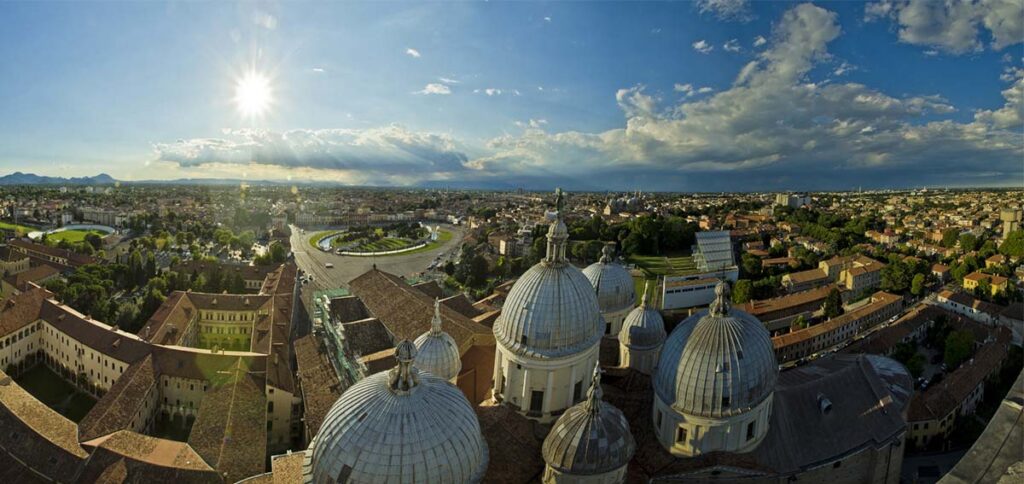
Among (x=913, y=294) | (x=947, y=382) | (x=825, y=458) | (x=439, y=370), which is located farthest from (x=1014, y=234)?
(x=439, y=370)

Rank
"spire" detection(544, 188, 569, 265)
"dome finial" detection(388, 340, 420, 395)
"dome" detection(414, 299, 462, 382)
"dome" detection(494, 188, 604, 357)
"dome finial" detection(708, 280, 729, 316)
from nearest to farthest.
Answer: "dome finial" detection(388, 340, 420, 395), "dome finial" detection(708, 280, 729, 316), "dome" detection(494, 188, 604, 357), "spire" detection(544, 188, 569, 265), "dome" detection(414, 299, 462, 382)

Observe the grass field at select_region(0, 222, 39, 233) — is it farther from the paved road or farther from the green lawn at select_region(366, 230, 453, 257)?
the green lawn at select_region(366, 230, 453, 257)

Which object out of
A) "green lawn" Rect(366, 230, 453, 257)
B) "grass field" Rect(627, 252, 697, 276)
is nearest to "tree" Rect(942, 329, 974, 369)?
"grass field" Rect(627, 252, 697, 276)

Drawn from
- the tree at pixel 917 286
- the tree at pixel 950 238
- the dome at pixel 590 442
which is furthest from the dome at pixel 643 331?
the tree at pixel 950 238

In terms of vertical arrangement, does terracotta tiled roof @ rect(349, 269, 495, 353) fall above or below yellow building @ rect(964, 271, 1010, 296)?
above

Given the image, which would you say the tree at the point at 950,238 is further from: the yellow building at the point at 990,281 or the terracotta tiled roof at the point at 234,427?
the terracotta tiled roof at the point at 234,427

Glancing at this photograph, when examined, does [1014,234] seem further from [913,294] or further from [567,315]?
[567,315]
